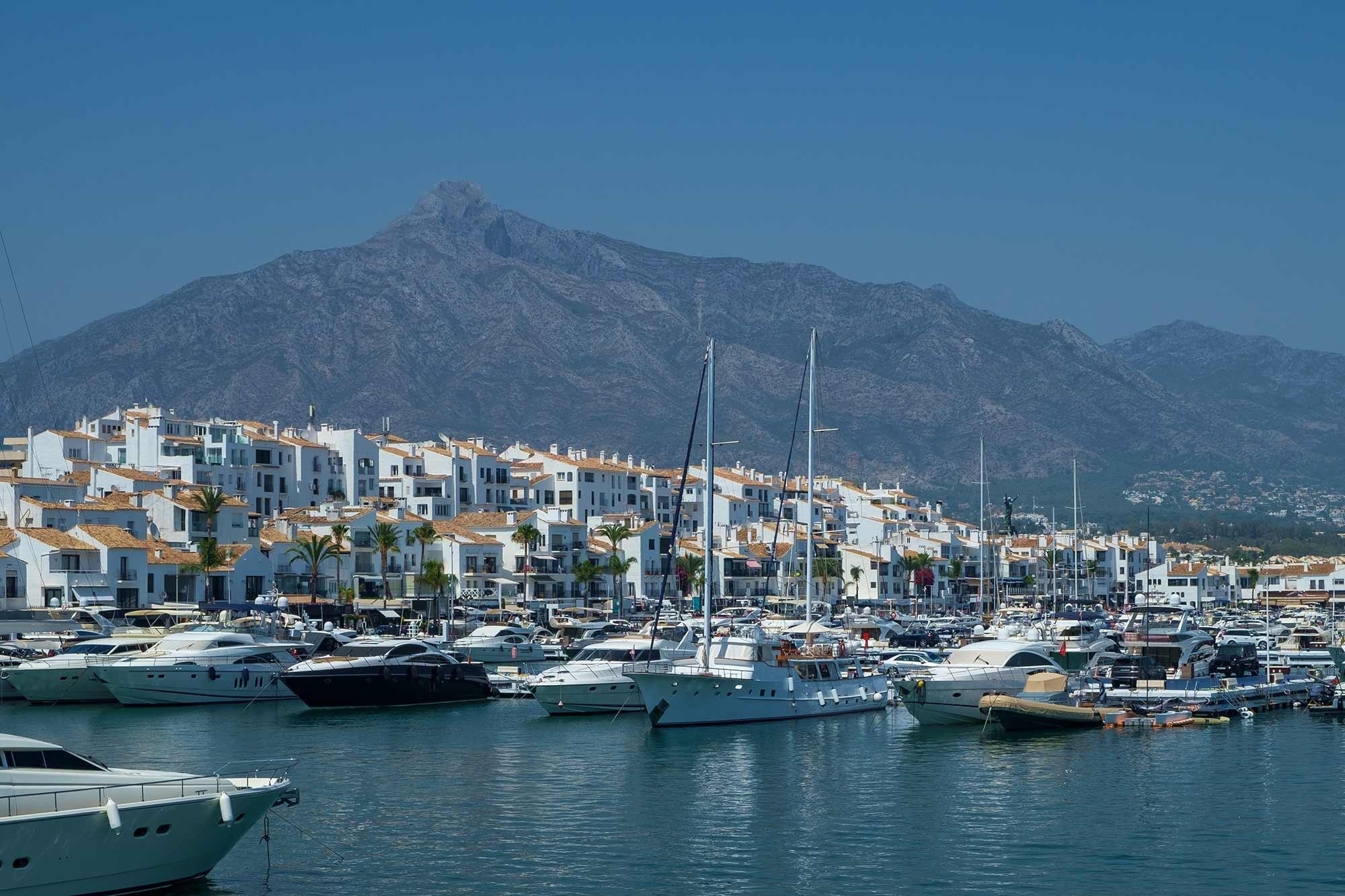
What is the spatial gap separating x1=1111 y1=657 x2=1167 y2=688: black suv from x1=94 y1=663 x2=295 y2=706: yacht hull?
33.4 meters

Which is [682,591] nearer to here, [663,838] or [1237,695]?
[1237,695]

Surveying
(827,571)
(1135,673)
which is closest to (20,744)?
(1135,673)

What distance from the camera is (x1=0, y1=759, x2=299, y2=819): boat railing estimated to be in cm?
2830

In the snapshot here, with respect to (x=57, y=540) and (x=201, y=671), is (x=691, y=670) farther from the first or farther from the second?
(x=57, y=540)

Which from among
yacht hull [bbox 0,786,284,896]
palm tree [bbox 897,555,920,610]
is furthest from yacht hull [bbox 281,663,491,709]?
palm tree [bbox 897,555,920,610]

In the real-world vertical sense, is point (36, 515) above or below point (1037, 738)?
above

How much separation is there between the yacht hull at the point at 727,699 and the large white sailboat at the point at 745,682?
0.02 m

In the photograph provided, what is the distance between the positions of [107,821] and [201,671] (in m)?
42.4

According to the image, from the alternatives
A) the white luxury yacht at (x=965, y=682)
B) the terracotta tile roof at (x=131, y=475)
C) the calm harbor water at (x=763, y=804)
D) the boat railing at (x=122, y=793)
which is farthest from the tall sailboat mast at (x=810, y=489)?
the terracotta tile roof at (x=131, y=475)

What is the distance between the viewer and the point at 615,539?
141750mm

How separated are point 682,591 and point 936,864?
11191 cm

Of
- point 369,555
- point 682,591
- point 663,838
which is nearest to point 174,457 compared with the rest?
point 369,555

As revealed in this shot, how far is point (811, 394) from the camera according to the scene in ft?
260

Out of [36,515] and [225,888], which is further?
[36,515]
